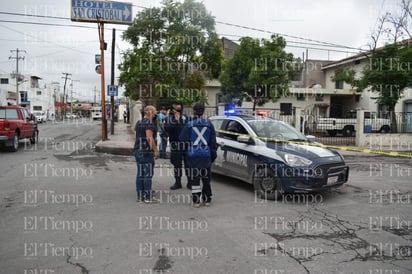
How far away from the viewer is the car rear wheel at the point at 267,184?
244 inches

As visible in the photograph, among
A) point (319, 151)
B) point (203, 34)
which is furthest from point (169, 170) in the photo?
point (203, 34)

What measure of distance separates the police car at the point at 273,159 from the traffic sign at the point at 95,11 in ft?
38.9

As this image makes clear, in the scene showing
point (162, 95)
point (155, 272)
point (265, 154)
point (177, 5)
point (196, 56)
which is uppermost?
point (177, 5)

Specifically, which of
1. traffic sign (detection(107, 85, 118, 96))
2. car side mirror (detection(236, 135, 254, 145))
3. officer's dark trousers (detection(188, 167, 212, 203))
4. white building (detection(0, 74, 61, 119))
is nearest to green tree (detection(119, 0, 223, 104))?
traffic sign (detection(107, 85, 118, 96))

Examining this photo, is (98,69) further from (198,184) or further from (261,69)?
(198,184)

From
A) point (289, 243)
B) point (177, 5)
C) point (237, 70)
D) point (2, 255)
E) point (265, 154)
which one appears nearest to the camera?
point (2, 255)

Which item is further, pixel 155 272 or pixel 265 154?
pixel 265 154

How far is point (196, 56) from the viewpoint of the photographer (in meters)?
17.8

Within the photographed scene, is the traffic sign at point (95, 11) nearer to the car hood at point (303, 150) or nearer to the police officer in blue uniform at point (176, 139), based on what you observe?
the police officer in blue uniform at point (176, 139)

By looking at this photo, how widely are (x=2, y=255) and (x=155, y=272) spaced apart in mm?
1877

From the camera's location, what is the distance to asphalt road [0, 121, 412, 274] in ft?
11.8

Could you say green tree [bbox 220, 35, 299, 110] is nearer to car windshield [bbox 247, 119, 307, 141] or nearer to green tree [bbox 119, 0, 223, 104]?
green tree [bbox 119, 0, 223, 104]

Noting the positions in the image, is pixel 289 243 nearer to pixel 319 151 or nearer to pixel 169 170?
pixel 319 151

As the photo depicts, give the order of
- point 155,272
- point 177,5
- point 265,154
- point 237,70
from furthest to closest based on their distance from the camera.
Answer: point 237,70, point 177,5, point 265,154, point 155,272
